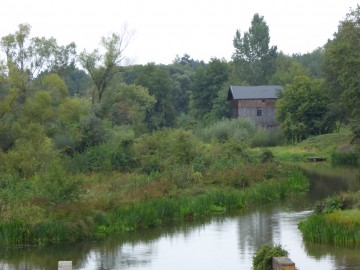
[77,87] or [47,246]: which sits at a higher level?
[77,87]

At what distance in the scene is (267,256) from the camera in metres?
19.5

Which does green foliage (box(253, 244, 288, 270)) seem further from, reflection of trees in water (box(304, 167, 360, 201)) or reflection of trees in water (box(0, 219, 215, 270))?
reflection of trees in water (box(304, 167, 360, 201))

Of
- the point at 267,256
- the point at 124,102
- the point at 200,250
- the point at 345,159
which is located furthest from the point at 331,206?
the point at 124,102

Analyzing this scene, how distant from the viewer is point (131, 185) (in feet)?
118

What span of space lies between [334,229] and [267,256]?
6269mm

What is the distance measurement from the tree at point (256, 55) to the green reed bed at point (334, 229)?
84.4 metres

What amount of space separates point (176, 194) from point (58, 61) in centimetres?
2778

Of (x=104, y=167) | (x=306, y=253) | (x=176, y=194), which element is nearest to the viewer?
(x=306, y=253)

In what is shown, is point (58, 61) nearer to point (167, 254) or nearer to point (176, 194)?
point (176, 194)

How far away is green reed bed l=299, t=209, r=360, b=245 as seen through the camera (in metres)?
24.6

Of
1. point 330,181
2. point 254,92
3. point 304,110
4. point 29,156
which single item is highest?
point 254,92

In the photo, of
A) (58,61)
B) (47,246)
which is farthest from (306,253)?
(58,61)

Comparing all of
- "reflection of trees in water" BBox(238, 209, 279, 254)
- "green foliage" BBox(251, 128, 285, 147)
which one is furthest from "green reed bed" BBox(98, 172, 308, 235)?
"green foliage" BBox(251, 128, 285, 147)

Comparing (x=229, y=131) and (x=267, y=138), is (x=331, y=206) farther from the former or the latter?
(x=267, y=138)
